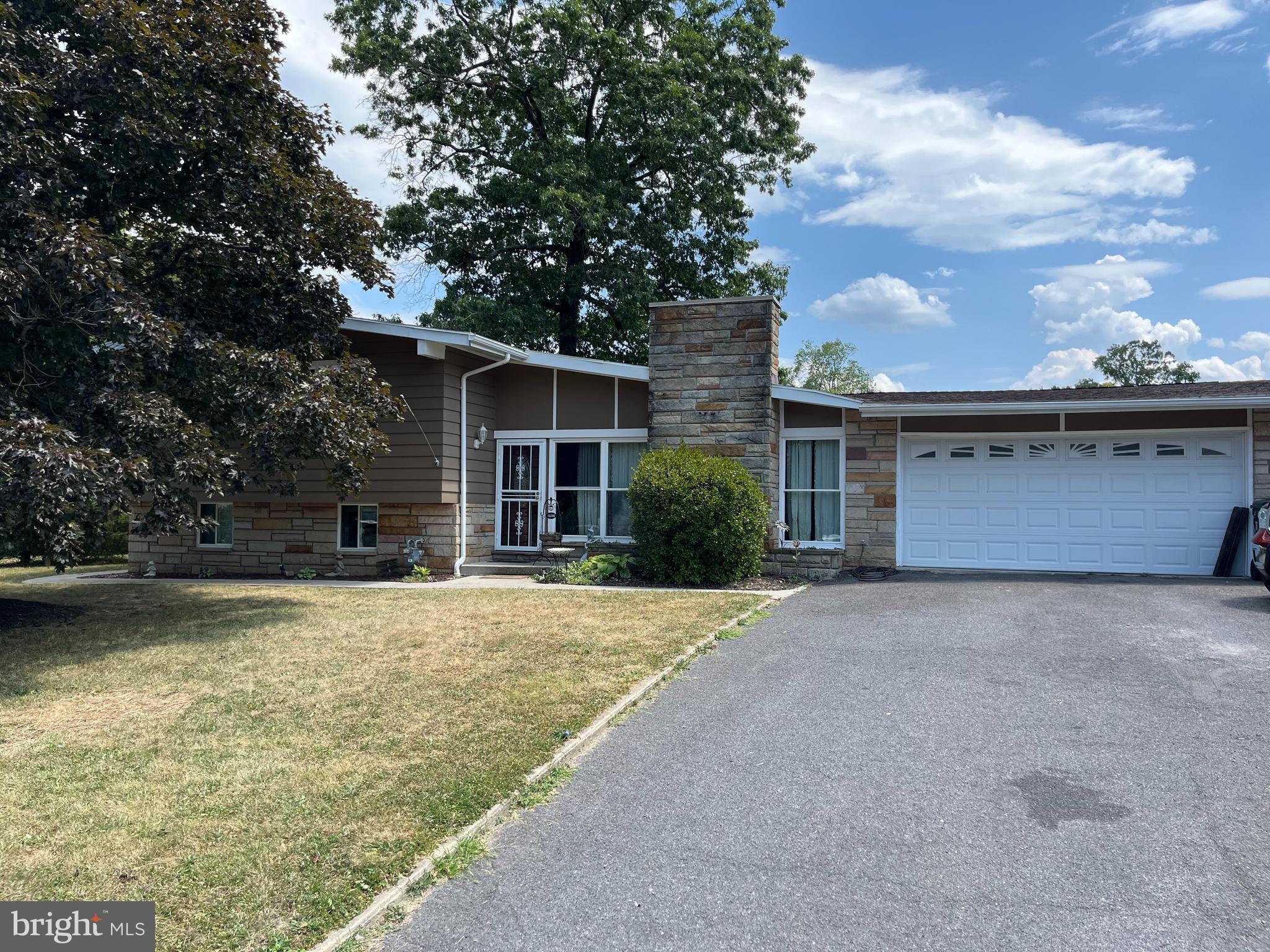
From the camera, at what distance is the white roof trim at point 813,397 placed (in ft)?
43.0

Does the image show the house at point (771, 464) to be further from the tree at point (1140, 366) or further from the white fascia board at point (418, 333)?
the tree at point (1140, 366)

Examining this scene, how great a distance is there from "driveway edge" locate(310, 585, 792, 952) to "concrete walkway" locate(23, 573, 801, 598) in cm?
351

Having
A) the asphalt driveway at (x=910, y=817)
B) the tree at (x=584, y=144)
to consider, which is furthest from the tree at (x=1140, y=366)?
the asphalt driveway at (x=910, y=817)

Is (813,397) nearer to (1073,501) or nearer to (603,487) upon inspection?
(603,487)

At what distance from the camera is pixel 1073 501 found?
12.9 metres

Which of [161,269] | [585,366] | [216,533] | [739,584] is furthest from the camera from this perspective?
[216,533]

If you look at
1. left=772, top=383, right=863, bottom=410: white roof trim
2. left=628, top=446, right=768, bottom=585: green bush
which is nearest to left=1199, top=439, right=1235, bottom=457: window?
left=772, top=383, right=863, bottom=410: white roof trim

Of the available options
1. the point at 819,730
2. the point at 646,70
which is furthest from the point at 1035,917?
the point at 646,70

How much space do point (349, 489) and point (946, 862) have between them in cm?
857

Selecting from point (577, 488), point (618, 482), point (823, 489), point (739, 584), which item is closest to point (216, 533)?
point (577, 488)

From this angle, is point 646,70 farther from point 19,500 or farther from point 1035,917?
point 1035,917

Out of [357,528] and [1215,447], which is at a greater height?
[1215,447]

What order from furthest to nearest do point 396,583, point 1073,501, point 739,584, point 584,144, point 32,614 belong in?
point 584,144 < point 1073,501 < point 396,583 < point 739,584 < point 32,614

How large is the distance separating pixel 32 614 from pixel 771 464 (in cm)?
963
